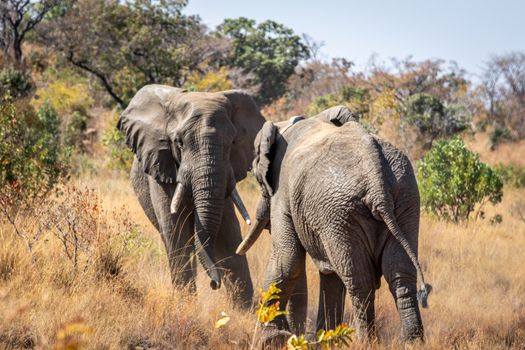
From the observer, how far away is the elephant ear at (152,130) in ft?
24.7

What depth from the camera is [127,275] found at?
6.69 meters

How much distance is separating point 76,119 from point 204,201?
52.0 feet

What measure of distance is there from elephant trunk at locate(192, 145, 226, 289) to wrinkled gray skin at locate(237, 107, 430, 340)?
162 centimetres

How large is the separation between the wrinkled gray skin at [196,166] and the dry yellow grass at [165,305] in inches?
12.2

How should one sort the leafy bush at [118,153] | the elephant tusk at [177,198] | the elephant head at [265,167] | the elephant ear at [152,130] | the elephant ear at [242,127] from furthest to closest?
the leafy bush at [118,153]
the elephant ear at [242,127]
the elephant ear at [152,130]
the elephant tusk at [177,198]
the elephant head at [265,167]

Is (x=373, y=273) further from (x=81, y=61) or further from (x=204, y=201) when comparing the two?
(x=81, y=61)

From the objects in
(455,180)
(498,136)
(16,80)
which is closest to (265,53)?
(498,136)

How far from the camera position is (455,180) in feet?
42.7

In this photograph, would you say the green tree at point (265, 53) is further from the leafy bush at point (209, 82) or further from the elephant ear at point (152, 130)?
the elephant ear at point (152, 130)

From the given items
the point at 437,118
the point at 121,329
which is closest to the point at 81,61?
the point at 437,118

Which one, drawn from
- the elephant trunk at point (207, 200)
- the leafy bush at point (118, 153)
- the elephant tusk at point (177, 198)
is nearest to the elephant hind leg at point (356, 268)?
the elephant trunk at point (207, 200)

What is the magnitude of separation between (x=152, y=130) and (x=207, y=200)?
1145 mm

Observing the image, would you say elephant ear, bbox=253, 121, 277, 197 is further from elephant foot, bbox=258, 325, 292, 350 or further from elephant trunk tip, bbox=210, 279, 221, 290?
elephant trunk tip, bbox=210, 279, 221, 290

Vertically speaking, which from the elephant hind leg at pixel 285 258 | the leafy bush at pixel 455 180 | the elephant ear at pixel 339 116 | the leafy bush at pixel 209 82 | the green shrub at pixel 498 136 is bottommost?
the green shrub at pixel 498 136
